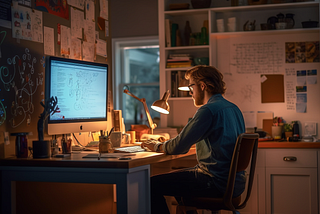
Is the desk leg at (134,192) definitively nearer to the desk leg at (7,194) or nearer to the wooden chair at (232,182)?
the wooden chair at (232,182)

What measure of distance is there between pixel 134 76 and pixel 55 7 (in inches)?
126

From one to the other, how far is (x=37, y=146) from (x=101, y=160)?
1.25 ft

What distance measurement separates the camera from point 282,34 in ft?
12.8

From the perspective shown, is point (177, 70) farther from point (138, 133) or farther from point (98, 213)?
point (98, 213)

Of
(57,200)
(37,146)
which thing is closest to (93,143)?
(57,200)

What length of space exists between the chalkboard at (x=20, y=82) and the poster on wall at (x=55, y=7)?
0.24m

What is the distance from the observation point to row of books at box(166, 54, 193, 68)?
3934 mm

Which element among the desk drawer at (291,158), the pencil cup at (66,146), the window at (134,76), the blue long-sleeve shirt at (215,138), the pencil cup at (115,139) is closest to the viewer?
the blue long-sleeve shirt at (215,138)

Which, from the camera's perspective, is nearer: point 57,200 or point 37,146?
point 37,146

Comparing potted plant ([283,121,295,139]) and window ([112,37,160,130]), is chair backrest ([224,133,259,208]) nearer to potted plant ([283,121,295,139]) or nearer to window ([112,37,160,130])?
potted plant ([283,121,295,139])

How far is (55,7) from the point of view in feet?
7.95

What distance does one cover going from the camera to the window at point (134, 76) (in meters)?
5.49

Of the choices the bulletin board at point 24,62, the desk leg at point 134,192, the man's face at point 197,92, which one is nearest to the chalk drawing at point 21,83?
the bulletin board at point 24,62

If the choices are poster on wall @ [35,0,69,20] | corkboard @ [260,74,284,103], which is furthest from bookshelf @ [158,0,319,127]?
poster on wall @ [35,0,69,20]
